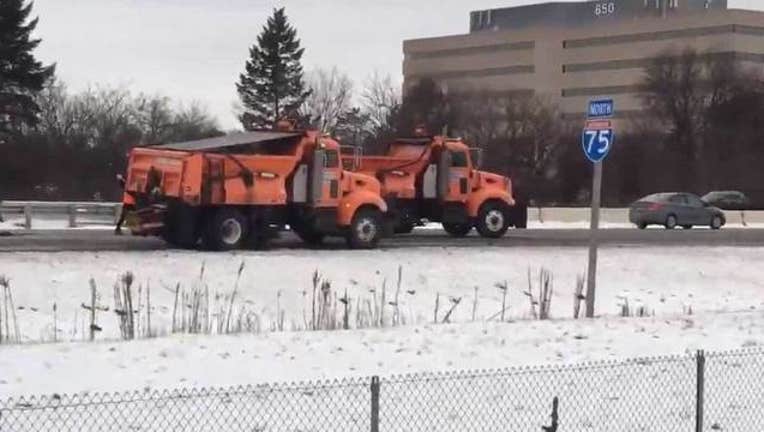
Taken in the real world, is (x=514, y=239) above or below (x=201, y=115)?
below

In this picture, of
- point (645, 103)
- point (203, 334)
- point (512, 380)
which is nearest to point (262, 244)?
point (203, 334)

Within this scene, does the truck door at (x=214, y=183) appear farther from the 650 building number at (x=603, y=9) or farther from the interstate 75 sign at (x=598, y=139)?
the 650 building number at (x=603, y=9)

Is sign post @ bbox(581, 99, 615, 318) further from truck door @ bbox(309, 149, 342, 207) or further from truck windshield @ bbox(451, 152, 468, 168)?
truck windshield @ bbox(451, 152, 468, 168)

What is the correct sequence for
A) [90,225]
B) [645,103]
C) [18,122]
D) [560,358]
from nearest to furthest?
[560,358]
[90,225]
[18,122]
[645,103]

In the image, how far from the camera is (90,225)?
38562mm

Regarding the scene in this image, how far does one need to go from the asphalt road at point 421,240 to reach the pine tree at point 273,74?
50.4 m

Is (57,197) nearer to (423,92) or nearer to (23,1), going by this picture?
(23,1)

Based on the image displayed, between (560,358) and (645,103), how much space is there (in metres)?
84.1

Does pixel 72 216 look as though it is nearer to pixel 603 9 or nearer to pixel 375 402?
pixel 375 402

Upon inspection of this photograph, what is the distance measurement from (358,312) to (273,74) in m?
70.5

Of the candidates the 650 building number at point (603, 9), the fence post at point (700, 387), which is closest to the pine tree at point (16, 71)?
the fence post at point (700, 387)

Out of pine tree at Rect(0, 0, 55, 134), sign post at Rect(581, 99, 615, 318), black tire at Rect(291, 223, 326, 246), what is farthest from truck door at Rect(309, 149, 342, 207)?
pine tree at Rect(0, 0, 55, 134)

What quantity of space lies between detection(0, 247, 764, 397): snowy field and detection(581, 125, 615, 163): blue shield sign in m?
2.28

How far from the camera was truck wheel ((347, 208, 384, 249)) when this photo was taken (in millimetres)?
27125
